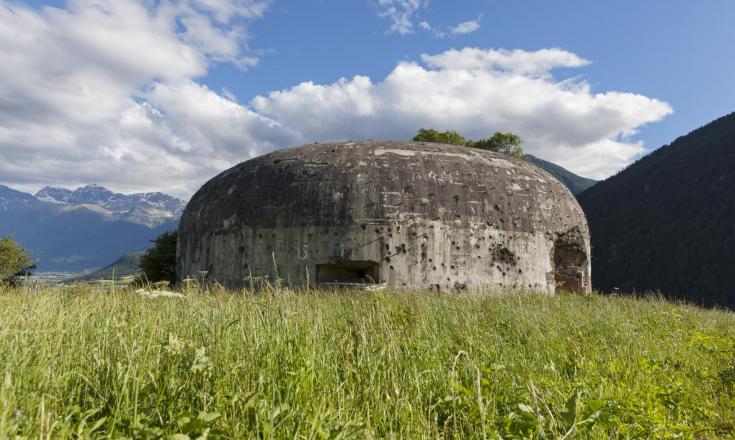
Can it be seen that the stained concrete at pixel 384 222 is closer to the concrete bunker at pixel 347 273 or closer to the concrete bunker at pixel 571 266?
the concrete bunker at pixel 347 273

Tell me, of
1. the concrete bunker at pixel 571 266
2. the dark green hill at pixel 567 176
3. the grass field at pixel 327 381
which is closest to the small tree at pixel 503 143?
the concrete bunker at pixel 571 266

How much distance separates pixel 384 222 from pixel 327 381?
639cm

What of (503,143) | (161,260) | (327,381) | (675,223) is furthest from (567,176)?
(327,381)

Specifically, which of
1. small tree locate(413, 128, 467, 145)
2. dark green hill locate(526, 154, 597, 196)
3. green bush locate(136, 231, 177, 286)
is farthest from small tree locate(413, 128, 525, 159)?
dark green hill locate(526, 154, 597, 196)

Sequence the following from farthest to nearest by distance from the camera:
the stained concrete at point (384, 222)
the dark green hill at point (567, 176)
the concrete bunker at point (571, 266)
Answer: the dark green hill at point (567, 176) → the concrete bunker at point (571, 266) → the stained concrete at point (384, 222)

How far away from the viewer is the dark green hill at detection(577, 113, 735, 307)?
1575 inches

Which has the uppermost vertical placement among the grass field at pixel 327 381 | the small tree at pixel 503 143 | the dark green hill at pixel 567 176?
the dark green hill at pixel 567 176

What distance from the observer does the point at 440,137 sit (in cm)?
2345

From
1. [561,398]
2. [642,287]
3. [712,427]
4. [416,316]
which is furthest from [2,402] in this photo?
[642,287]

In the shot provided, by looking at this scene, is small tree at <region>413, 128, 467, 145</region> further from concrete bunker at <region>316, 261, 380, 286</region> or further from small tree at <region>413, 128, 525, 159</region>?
concrete bunker at <region>316, 261, 380, 286</region>

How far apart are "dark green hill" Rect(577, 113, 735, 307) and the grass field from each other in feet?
130

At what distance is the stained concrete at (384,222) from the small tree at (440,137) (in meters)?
12.9

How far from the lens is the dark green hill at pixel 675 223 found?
131ft

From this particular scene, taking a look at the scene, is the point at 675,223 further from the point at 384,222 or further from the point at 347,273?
the point at 347,273
